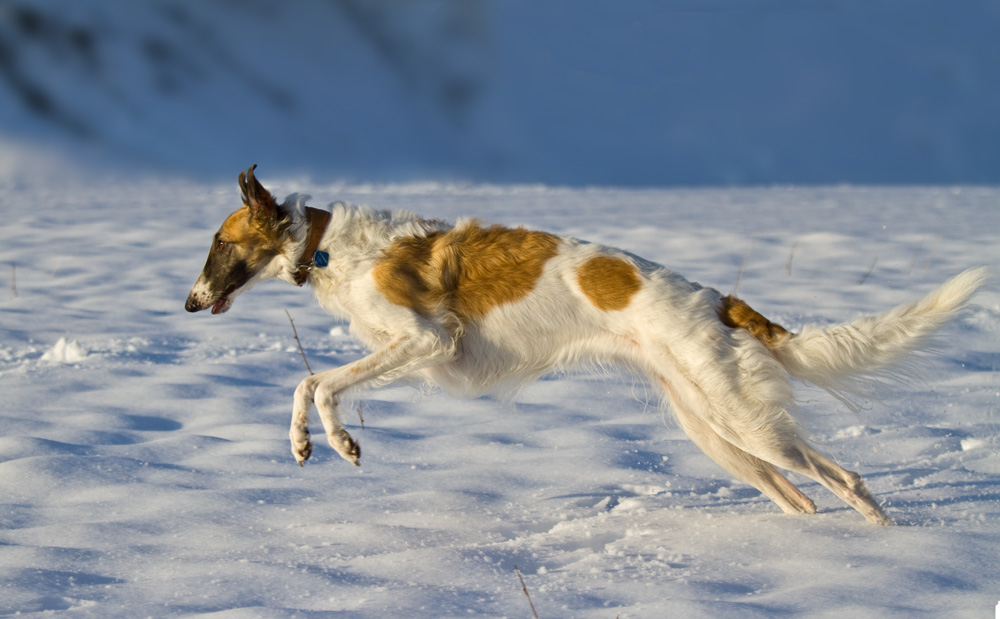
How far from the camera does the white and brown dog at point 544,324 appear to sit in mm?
3584

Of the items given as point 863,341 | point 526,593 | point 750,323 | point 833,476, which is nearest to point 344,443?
point 526,593

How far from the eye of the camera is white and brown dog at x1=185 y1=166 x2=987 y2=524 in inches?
141

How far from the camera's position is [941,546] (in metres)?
3.08

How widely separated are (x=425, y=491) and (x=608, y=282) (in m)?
1.26

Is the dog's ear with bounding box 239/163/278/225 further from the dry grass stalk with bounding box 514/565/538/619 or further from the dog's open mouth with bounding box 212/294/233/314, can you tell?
the dry grass stalk with bounding box 514/565/538/619

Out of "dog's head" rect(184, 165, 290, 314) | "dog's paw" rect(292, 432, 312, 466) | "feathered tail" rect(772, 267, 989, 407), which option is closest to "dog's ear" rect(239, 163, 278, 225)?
"dog's head" rect(184, 165, 290, 314)

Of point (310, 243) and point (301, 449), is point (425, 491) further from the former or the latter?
point (310, 243)

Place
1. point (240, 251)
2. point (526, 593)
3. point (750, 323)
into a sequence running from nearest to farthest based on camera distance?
point (526, 593)
point (750, 323)
point (240, 251)

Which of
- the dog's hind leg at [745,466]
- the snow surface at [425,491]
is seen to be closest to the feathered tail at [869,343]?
the snow surface at [425,491]

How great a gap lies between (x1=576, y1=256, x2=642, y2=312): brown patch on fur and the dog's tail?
1.33 feet

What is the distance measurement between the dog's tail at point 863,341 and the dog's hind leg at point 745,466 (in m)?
0.46

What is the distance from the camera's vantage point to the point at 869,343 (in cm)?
359

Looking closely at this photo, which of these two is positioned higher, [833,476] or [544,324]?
[544,324]

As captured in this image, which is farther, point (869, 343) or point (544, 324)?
point (544, 324)
